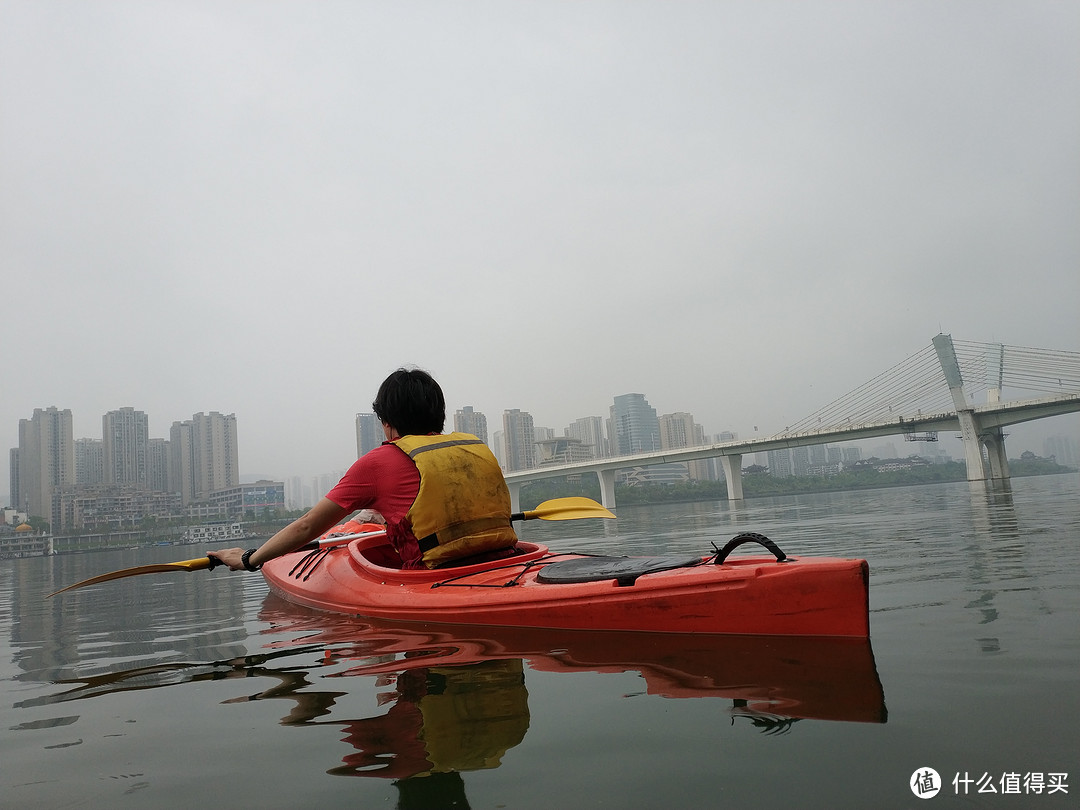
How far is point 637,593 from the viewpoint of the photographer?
10.5 feet

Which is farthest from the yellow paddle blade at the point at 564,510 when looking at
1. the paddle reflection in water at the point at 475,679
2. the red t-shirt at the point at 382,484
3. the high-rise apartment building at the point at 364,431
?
the high-rise apartment building at the point at 364,431

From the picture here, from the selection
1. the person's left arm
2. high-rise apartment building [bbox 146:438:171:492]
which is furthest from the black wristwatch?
high-rise apartment building [bbox 146:438:171:492]

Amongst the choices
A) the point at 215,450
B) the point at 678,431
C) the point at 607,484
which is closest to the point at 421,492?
the point at 607,484

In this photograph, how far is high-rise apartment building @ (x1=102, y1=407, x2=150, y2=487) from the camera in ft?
297

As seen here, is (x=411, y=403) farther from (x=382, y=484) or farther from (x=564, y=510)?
(x=564, y=510)

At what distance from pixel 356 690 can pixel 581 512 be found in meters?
2.85

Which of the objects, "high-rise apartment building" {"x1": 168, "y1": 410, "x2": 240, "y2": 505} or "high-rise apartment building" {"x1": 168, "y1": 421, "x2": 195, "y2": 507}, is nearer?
"high-rise apartment building" {"x1": 168, "y1": 421, "x2": 195, "y2": 507}

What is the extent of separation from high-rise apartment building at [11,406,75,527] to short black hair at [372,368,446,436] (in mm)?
93470

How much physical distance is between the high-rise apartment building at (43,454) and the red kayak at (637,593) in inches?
3690

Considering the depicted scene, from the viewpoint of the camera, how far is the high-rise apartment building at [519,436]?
7925 centimetres

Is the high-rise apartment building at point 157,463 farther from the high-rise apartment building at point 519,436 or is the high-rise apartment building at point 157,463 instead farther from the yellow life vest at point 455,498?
A: the yellow life vest at point 455,498

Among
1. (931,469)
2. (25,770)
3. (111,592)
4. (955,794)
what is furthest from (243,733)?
(931,469)

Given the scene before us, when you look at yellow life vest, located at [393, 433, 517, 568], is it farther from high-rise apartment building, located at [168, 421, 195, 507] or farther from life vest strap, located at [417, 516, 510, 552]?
high-rise apartment building, located at [168, 421, 195, 507]

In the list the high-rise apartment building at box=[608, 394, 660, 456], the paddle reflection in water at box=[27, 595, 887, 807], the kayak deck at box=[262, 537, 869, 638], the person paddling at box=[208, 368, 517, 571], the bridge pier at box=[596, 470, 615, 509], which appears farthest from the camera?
the high-rise apartment building at box=[608, 394, 660, 456]
